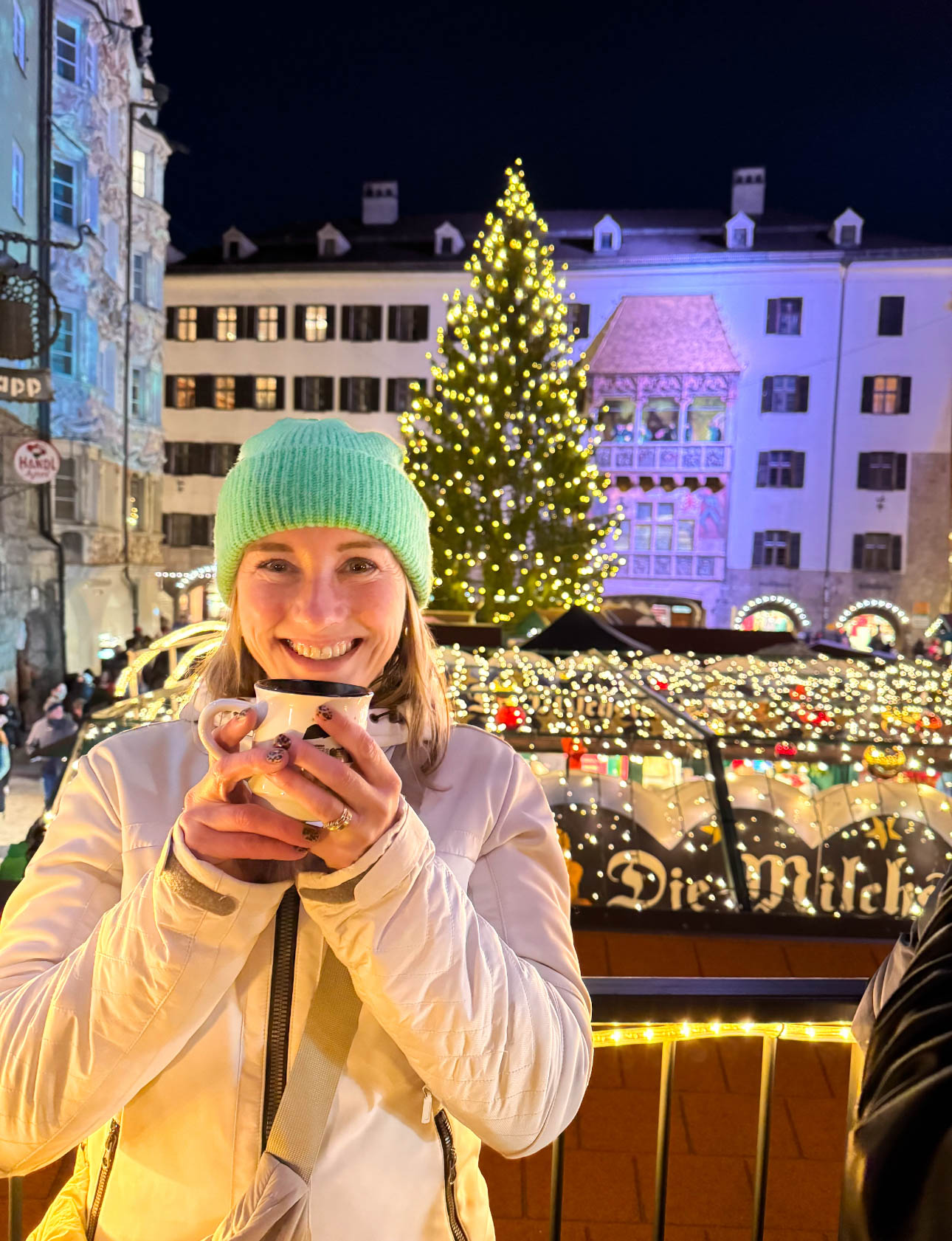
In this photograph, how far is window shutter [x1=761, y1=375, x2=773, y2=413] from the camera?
29.1 m

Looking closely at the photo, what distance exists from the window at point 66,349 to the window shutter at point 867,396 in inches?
932

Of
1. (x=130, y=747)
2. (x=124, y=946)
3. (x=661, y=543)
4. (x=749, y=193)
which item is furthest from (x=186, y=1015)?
(x=749, y=193)

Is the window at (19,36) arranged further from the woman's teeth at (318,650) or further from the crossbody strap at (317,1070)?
the crossbody strap at (317,1070)

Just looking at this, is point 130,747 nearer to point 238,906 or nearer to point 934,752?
point 238,906

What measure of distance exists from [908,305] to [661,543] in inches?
435

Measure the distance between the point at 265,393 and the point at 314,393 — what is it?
1.87 m

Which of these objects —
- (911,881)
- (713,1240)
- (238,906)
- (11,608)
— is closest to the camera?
(238,906)

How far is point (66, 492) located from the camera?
19.6 meters

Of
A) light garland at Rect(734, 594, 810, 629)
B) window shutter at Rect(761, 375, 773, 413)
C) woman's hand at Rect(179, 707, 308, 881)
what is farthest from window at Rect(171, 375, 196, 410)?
woman's hand at Rect(179, 707, 308, 881)

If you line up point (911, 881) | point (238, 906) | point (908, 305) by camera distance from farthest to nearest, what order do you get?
point (908, 305) → point (911, 881) → point (238, 906)

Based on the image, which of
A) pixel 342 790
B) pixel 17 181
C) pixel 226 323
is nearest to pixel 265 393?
pixel 226 323

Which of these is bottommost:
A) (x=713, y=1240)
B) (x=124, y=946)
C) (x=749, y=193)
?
(x=713, y=1240)

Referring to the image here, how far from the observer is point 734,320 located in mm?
29172

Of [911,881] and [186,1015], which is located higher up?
[186,1015]
